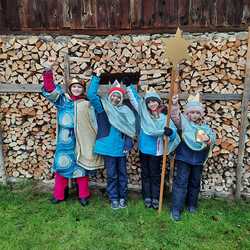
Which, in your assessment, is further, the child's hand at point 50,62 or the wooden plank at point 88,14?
the child's hand at point 50,62

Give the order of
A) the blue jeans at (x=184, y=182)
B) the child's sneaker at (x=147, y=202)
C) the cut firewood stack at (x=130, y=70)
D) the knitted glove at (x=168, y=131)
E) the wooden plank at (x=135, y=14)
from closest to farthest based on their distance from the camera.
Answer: the knitted glove at (x=168, y=131)
the blue jeans at (x=184, y=182)
the cut firewood stack at (x=130, y=70)
the wooden plank at (x=135, y=14)
the child's sneaker at (x=147, y=202)

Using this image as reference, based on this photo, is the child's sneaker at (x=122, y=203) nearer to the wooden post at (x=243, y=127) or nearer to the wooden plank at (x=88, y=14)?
the wooden post at (x=243, y=127)

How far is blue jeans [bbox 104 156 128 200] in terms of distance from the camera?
5512mm

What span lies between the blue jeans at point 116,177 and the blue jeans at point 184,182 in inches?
27.7

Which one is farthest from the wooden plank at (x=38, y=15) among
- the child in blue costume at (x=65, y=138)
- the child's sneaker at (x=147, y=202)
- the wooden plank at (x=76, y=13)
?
the child's sneaker at (x=147, y=202)

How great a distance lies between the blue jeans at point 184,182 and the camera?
532 cm

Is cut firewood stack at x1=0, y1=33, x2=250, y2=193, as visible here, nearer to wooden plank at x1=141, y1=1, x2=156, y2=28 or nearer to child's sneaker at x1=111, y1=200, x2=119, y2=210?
wooden plank at x1=141, y1=1, x2=156, y2=28

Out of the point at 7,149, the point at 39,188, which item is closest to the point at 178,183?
the point at 39,188

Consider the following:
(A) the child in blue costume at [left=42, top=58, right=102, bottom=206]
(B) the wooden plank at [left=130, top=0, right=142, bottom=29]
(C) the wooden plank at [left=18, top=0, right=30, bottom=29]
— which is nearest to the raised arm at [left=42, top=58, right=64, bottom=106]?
(A) the child in blue costume at [left=42, top=58, right=102, bottom=206]

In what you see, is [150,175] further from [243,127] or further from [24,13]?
[24,13]

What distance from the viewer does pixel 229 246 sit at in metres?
4.84

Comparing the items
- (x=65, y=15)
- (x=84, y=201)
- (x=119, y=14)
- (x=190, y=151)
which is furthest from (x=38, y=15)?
(x=190, y=151)

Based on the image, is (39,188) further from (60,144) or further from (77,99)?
(77,99)

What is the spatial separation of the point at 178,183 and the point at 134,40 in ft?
6.58
